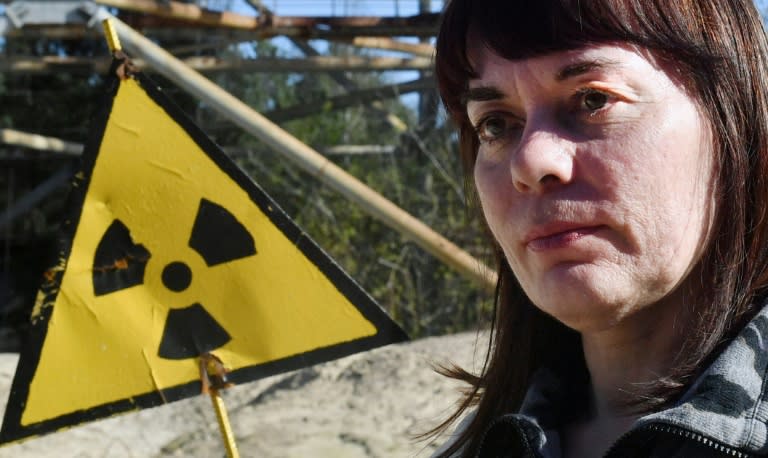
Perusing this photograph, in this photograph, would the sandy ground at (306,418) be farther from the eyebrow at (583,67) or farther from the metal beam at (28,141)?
the metal beam at (28,141)

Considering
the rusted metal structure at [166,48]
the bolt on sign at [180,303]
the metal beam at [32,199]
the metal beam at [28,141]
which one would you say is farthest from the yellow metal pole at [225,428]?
the metal beam at [32,199]

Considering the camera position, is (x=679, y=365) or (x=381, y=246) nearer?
(x=679, y=365)

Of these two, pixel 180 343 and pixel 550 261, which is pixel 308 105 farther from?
pixel 550 261

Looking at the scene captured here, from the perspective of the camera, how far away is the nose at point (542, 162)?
1204 mm

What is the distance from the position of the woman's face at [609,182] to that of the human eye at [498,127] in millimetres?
69

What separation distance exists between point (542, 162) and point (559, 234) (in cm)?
9

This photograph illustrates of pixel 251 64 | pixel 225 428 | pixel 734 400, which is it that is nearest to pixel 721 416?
pixel 734 400

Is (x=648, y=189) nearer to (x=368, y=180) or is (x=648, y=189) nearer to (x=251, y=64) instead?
(x=251, y=64)

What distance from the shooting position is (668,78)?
122 centimetres

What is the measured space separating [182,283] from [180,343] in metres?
0.12

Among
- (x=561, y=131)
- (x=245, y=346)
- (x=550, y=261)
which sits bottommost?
(x=245, y=346)

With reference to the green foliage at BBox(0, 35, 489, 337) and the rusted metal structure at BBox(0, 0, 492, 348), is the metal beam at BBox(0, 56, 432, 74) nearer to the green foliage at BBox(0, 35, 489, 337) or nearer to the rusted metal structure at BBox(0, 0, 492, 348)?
the rusted metal structure at BBox(0, 0, 492, 348)

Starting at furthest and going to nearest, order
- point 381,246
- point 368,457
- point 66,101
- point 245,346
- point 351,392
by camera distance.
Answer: point 66,101 < point 381,246 < point 351,392 < point 368,457 < point 245,346

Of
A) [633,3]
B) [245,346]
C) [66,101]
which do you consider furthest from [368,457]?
[66,101]
